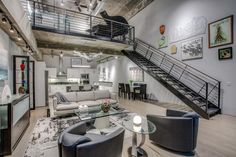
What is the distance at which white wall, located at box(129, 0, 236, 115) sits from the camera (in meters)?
4.50

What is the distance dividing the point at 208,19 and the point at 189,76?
7.68 ft

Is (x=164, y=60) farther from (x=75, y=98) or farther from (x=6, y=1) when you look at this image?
(x=6, y=1)

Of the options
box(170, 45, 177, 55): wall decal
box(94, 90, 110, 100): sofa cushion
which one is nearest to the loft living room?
box(94, 90, 110, 100): sofa cushion

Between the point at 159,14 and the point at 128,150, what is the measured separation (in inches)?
286

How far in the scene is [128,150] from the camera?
8.20ft

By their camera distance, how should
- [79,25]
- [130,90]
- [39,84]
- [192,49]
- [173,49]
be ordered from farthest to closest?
[130,90], [79,25], [173,49], [39,84], [192,49]

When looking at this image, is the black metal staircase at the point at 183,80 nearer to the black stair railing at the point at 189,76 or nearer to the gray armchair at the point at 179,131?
the black stair railing at the point at 189,76

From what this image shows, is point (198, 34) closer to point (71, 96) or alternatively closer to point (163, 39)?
point (163, 39)

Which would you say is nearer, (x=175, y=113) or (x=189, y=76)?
(x=175, y=113)

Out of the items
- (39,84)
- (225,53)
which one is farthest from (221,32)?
(39,84)

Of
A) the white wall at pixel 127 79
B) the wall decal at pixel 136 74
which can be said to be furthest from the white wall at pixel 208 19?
the wall decal at pixel 136 74

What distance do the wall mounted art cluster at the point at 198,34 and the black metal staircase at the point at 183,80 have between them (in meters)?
0.59

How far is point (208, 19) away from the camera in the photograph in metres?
5.17

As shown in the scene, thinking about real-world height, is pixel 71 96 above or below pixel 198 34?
below
